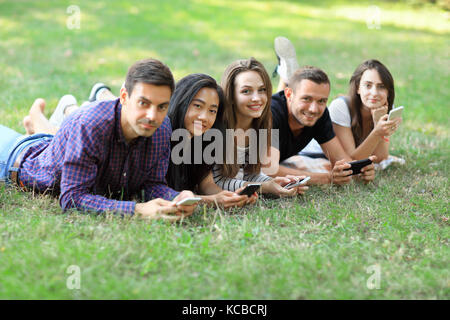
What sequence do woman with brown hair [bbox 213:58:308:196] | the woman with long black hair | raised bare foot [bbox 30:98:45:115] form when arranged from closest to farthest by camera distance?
the woman with long black hair, woman with brown hair [bbox 213:58:308:196], raised bare foot [bbox 30:98:45:115]

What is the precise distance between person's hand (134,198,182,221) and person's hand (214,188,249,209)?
463mm

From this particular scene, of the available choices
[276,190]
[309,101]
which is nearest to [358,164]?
[309,101]

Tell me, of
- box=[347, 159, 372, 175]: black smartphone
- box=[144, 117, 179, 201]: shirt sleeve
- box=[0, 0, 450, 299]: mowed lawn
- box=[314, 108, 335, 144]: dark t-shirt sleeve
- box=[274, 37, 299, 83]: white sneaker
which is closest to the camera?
box=[0, 0, 450, 299]: mowed lawn

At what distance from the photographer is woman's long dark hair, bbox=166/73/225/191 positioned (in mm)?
3633

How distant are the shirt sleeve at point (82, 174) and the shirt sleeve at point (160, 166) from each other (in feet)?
1.15

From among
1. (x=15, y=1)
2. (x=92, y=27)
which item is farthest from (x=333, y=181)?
(x=15, y=1)

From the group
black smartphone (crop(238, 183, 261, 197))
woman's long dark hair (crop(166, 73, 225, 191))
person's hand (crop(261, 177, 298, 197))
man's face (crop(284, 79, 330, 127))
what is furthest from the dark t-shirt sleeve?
black smartphone (crop(238, 183, 261, 197))

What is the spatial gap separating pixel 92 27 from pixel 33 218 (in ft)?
28.5

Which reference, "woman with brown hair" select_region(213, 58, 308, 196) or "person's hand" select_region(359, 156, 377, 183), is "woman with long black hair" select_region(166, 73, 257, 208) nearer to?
"woman with brown hair" select_region(213, 58, 308, 196)

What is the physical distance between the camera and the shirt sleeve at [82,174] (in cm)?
319

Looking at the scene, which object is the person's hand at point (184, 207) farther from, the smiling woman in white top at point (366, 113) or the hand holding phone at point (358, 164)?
the smiling woman in white top at point (366, 113)

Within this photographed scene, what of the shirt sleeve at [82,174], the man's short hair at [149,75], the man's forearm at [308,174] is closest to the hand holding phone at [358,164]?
the man's forearm at [308,174]

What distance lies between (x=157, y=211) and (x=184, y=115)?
80 cm

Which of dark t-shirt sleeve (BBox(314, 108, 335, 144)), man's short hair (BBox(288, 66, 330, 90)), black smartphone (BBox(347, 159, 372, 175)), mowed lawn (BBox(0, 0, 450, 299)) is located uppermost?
man's short hair (BBox(288, 66, 330, 90))
